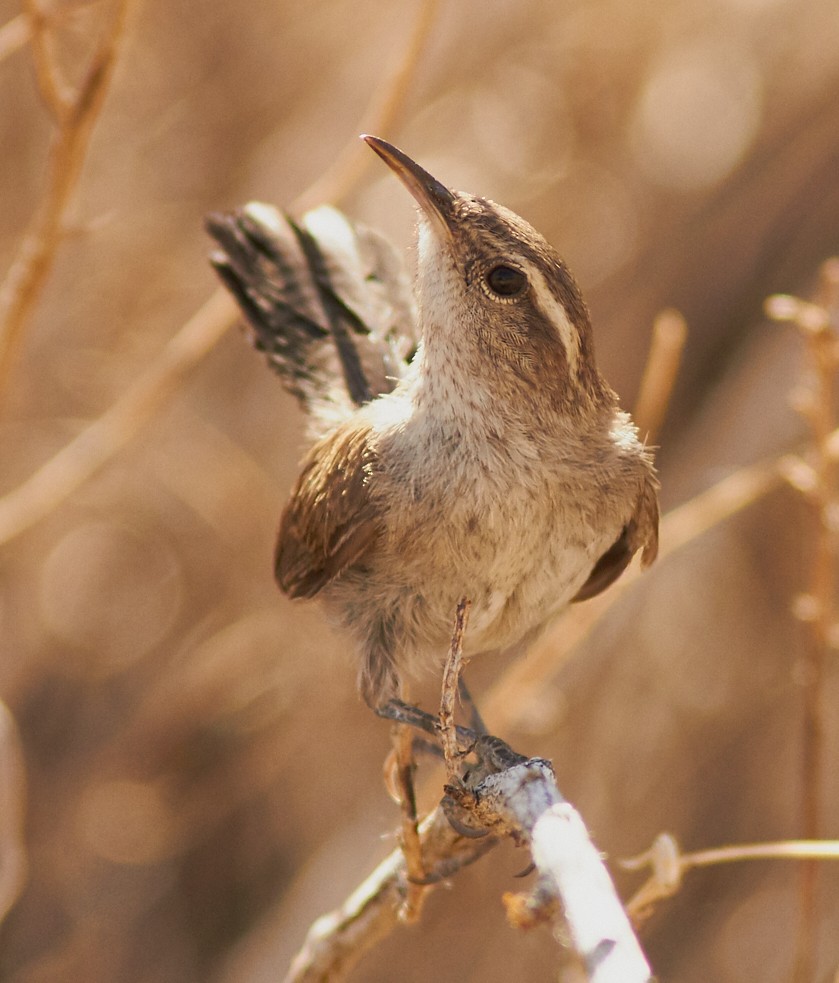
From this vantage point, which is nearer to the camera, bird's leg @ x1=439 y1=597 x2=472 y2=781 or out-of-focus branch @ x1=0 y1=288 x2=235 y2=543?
bird's leg @ x1=439 y1=597 x2=472 y2=781

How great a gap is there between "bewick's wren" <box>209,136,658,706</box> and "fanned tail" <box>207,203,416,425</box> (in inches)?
20.8

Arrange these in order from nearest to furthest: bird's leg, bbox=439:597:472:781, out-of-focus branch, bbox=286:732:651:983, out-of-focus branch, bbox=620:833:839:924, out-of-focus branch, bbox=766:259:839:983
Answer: out-of-focus branch, bbox=286:732:651:983
bird's leg, bbox=439:597:472:781
out-of-focus branch, bbox=620:833:839:924
out-of-focus branch, bbox=766:259:839:983

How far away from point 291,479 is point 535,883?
3.79 metres

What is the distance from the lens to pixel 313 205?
11.7 feet

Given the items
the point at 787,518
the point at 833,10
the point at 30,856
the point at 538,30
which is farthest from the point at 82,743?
the point at 833,10

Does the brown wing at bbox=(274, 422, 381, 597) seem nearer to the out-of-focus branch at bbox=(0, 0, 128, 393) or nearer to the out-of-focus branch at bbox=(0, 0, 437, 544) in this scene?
the out-of-focus branch at bbox=(0, 0, 437, 544)

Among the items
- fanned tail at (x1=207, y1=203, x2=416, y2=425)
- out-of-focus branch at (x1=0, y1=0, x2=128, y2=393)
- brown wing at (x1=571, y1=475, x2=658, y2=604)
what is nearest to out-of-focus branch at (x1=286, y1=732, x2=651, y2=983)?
brown wing at (x1=571, y1=475, x2=658, y2=604)

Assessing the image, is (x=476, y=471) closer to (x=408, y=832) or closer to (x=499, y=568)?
(x=499, y=568)

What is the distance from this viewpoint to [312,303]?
138 inches

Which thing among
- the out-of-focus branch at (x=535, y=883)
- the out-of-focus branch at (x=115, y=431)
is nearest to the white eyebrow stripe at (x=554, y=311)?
the out-of-focus branch at (x=535, y=883)

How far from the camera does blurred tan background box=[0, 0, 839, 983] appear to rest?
200 inches

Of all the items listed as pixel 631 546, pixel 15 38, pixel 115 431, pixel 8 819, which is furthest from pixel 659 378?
pixel 8 819

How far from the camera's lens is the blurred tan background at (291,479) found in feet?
16.7

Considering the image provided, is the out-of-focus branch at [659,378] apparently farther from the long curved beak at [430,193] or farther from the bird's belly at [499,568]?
the long curved beak at [430,193]
